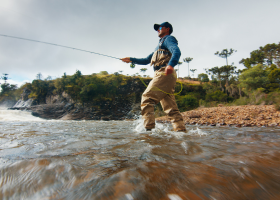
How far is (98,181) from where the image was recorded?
2.70 feet

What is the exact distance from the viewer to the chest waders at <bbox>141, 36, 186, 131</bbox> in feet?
9.43

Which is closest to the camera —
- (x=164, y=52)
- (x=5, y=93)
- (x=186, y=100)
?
(x=164, y=52)

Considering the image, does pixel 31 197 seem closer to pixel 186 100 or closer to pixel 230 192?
pixel 230 192

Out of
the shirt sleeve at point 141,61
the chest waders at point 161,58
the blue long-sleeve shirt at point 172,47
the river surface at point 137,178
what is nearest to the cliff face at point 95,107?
the shirt sleeve at point 141,61

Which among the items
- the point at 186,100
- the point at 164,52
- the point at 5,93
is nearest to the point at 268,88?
the point at 186,100

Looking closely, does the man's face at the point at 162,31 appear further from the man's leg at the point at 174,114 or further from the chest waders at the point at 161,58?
the man's leg at the point at 174,114

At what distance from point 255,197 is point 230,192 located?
0.10 meters

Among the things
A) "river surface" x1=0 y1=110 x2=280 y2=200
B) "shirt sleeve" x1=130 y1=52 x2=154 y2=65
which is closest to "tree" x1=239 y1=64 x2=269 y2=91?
"shirt sleeve" x1=130 y1=52 x2=154 y2=65

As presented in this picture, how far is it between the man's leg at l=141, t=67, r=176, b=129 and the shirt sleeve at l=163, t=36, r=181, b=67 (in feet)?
1.23

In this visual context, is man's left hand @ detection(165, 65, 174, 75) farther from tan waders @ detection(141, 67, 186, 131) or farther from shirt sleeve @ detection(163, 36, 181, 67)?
tan waders @ detection(141, 67, 186, 131)

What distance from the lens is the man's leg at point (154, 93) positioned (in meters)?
2.87

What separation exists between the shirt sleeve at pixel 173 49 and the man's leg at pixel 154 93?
374mm

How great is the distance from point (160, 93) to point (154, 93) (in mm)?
130

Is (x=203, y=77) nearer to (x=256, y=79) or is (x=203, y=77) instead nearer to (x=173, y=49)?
(x=256, y=79)
